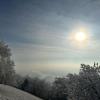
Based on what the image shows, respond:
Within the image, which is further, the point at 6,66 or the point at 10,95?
the point at 6,66

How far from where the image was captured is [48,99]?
204 ft

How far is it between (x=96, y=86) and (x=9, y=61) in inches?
1450

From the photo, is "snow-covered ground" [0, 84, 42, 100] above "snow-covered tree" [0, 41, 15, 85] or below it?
below

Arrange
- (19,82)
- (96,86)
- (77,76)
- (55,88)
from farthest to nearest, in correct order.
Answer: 1. (19,82)
2. (55,88)
3. (77,76)
4. (96,86)

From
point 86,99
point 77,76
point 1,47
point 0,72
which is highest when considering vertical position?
point 1,47

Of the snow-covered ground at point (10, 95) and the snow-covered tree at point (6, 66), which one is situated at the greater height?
the snow-covered tree at point (6, 66)

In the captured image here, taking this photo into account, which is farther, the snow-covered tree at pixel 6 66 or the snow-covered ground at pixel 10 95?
the snow-covered tree at pixel 6 66

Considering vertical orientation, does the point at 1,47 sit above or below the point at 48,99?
above

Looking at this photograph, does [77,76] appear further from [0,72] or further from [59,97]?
[59,97]

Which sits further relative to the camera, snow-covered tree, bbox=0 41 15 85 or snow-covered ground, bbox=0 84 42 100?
snow-covered tree, bbox=0 41 15 85

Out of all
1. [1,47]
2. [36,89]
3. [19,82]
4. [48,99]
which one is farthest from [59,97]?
[1,47]

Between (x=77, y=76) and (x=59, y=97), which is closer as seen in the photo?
(x=77, y=76)

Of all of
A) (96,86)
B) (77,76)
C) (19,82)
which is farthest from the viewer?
(19,82)

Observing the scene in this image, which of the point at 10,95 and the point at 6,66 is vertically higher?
the point at 6,66
